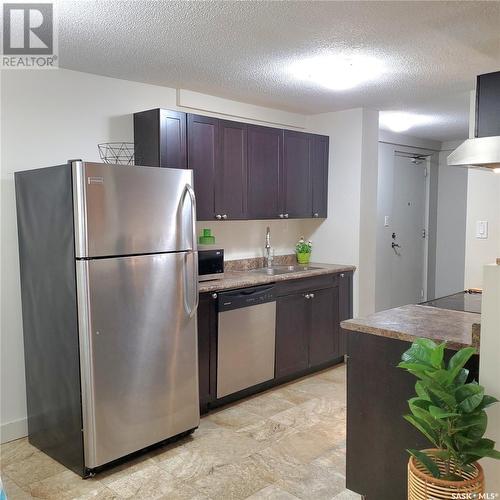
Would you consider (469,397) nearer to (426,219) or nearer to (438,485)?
(438,485)

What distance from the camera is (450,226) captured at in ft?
22.0

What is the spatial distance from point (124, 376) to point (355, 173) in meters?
2.85

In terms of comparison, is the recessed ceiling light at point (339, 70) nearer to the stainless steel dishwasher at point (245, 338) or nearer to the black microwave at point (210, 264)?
the black microwave at point (210, 264)

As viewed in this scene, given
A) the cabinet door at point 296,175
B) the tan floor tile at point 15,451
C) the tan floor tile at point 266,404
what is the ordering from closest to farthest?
the tan floor tile at point 15,451, the tan floor tile at point 266,404, the cabinet door at point 296,175

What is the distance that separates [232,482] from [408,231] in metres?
4.52

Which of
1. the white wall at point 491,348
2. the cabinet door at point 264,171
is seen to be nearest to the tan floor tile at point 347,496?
Result: the white wall at point 491,348

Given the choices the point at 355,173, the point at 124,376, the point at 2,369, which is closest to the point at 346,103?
the point at 355,173

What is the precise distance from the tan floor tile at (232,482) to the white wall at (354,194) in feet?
7.39

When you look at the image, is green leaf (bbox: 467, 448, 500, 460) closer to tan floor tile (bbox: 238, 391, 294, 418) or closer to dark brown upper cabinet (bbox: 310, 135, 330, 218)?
tan floor tile (bbox: 238, 391, 294, 418)

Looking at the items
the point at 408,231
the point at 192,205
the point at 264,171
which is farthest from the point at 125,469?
the point at 408,231

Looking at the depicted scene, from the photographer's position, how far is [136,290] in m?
2.72

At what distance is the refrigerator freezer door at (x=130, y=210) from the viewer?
250 centimetres

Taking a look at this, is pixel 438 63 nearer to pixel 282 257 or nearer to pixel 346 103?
pixel 346 103

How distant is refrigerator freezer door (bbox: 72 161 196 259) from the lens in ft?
8.20
